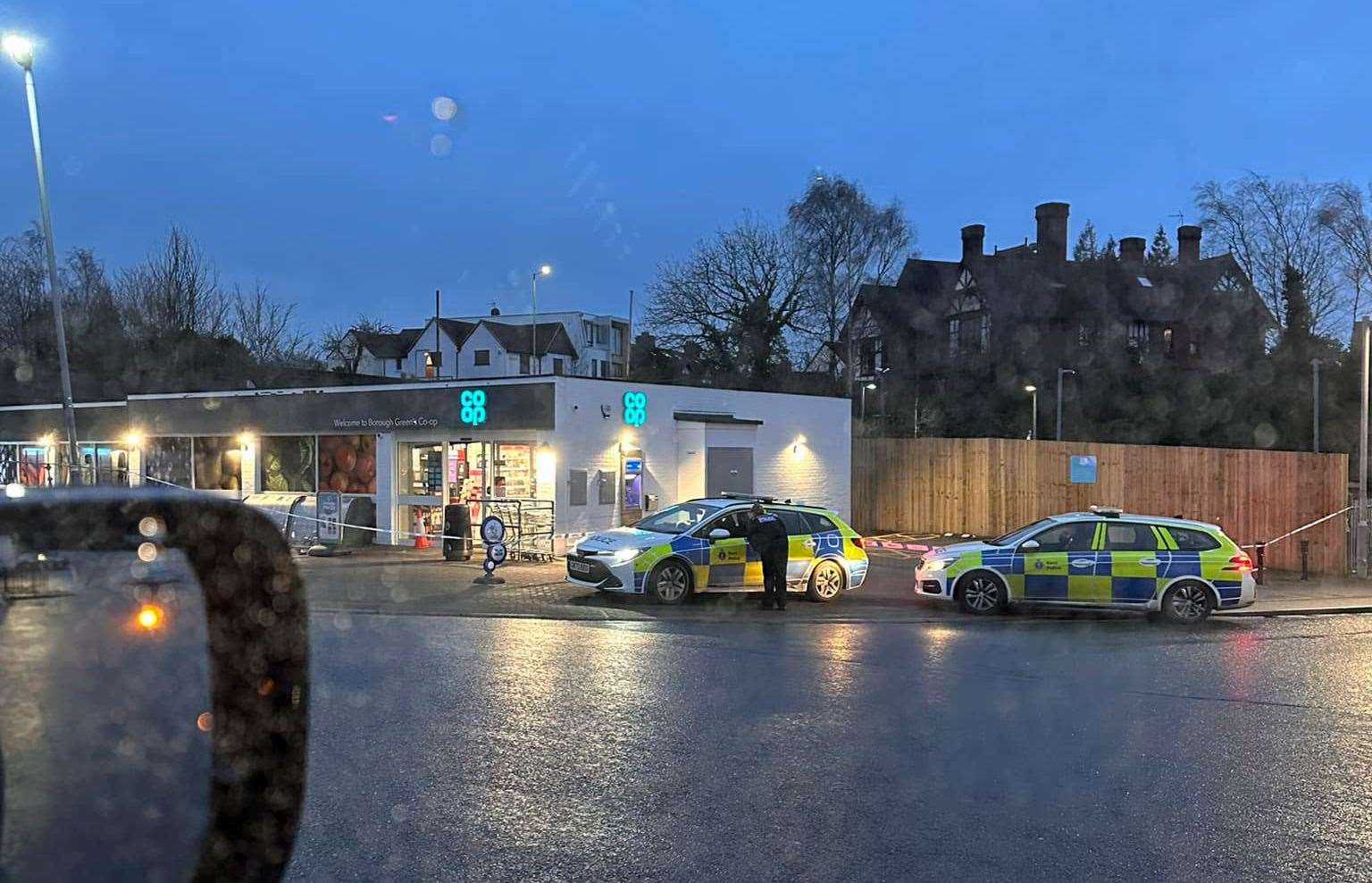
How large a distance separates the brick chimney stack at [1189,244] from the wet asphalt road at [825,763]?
1873 inches

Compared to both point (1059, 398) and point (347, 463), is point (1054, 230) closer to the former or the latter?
point (1059, 398)

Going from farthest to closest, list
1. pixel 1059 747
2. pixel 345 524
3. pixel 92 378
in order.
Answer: pixel 92 378, pixel 345 524, pixel 1059 747

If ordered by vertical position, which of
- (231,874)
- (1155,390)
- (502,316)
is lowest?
(231,874)

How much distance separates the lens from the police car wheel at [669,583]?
15297 millimetres

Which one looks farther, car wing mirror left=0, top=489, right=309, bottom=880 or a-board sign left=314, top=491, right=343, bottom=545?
a-board sign left=314, top=491, right=343, bottom=545

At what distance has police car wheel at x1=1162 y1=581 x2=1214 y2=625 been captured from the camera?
49.6ft

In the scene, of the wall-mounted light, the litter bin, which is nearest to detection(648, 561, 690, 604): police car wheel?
the wall-mounted light

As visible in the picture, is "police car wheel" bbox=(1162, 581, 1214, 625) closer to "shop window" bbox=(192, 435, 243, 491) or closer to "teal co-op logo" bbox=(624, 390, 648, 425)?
"teal co-op logo" bbox=(624, 390, 648, 425)

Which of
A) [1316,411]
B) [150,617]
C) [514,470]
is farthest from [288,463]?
[1316,411]

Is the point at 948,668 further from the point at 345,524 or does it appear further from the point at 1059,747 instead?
the point at 345,524

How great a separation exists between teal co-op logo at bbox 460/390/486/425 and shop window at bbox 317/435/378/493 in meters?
3.13

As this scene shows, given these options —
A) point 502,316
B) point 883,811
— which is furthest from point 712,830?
point 502,316

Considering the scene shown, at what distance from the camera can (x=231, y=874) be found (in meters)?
2.22

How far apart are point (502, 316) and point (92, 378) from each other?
Answer: 4176 centimetres
